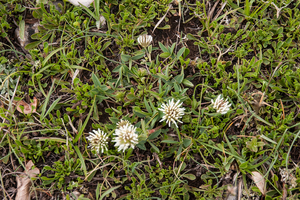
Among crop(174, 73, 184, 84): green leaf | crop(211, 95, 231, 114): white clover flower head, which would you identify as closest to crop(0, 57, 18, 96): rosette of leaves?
crop(174, 73, 184, 84): green leaf

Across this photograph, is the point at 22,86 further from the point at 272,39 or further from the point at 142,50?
the point at 272,39

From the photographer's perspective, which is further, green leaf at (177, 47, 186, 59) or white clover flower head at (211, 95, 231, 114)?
green leaf at (177, 47, 186, 59)

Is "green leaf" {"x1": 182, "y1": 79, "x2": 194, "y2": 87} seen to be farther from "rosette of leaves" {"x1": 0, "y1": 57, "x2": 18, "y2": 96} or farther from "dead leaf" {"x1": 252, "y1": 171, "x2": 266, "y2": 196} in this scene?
"rosette of leaves" {"x1": 0, "y1": 57, "x2": 18, "y2": 96}

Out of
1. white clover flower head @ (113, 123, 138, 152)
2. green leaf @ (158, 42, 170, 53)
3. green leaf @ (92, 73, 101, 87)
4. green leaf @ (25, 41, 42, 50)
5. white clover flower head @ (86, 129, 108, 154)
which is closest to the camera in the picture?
white clover flower head @ (113, 123, 138, 152)

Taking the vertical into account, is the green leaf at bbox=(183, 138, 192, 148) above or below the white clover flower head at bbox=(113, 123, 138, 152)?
below

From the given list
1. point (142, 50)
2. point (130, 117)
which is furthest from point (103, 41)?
point (130, 117)

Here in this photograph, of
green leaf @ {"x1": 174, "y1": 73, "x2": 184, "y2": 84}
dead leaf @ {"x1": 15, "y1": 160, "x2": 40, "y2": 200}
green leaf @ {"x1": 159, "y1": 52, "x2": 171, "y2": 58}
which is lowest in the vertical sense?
dead leaf @ {"x1": 15, "y1": 160, "x2": 40, "y2": 200}
